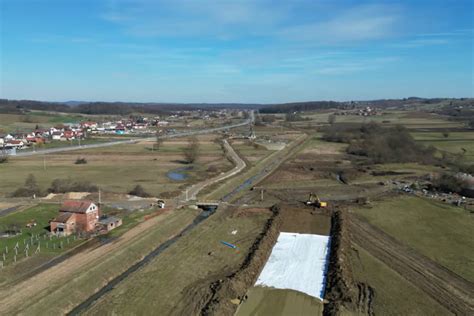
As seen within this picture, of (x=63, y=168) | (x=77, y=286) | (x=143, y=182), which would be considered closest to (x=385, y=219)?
(x=77, y=286)

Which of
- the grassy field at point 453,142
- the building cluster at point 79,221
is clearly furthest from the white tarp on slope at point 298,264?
the grassy field at point 453,142

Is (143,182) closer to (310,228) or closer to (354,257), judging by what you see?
(310,228)

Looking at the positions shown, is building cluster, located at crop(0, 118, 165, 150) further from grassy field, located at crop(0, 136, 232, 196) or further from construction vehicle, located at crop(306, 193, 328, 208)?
construction vehicle, located at crop(306, 193, 328, 208)

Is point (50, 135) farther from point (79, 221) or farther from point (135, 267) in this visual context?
point (135, 267)

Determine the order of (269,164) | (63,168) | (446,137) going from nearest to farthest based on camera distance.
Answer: (63,168), (269,164), (446,137)

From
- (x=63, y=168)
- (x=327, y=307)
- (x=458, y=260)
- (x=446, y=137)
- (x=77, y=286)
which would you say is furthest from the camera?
(x=446, y=137)

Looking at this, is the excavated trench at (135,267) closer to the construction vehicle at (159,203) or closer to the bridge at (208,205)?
the bridge at (208,205)

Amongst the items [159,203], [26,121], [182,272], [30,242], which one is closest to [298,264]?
[182,272]
